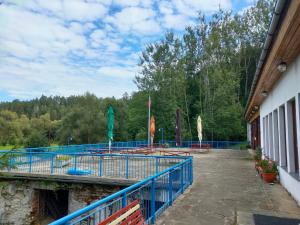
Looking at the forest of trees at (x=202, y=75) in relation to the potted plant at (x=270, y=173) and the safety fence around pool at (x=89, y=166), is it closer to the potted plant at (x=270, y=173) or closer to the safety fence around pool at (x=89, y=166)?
the safety fence around pool at (x=89, y=166)

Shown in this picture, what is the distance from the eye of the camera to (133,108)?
36219mm

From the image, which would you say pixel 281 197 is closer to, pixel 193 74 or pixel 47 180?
pixel 47 180

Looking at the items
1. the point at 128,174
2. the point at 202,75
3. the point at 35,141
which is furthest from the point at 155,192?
the point at 202,75

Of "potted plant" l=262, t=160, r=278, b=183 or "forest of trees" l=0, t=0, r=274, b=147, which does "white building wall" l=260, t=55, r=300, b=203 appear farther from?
"forest of trees" l=0, t=0, r=274, b=147

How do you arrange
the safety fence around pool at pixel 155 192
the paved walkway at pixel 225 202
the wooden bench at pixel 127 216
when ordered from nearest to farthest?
the wooden bench at pixel 127 216 < the safety fence around pool at pixel 155 192 < the paved walkway at pixel 225 202

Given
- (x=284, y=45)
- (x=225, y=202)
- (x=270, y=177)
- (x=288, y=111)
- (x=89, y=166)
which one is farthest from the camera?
(x=89, y=166)

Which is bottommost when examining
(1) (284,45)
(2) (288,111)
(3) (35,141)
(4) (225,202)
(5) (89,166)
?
(4) (225,202)

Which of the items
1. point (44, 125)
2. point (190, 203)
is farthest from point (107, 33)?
point (44, 125)

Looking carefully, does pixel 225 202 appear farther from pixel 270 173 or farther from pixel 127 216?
pixel 127 216

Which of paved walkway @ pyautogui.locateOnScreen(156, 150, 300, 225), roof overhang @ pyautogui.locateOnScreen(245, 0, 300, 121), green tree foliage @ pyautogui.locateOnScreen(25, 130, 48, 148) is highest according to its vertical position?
roof overhang @ pyautogui.locateOnScreen(245, 0, 300, 121)

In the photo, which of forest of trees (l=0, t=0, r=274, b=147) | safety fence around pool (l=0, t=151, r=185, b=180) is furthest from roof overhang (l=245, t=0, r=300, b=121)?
forest of trees (l=0, t=0, r=274, b=147)

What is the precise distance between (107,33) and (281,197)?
13.8 m

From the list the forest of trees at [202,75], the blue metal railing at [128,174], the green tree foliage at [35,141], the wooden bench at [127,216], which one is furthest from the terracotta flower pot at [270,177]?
the green tree foliage at [35,141]

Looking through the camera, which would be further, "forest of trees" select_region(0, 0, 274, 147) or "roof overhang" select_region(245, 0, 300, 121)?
"forest of trees" select_region(0, 0, 274, 147)
